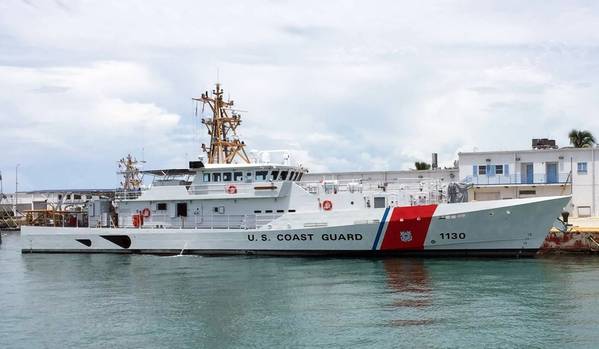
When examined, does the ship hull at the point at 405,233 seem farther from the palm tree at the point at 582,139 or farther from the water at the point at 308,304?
the palm tree at the point at 582,139

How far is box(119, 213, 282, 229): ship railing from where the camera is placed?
97.3ft

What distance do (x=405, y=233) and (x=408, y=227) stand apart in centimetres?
32

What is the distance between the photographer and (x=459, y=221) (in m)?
26.7

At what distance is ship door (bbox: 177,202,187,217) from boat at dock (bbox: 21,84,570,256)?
5 cm

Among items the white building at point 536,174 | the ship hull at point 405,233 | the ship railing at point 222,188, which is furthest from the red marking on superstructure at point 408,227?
the white building at point 536,174

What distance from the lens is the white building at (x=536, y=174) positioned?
3756cm

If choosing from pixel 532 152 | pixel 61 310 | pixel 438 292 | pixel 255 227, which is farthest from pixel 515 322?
pixel 532 152

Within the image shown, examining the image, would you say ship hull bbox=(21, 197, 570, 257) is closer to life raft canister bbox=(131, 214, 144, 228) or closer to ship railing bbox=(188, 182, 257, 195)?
ship railing bbox=(188, 182, 257, 195)

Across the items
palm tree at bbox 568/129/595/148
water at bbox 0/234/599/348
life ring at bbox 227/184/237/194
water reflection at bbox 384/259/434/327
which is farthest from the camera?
palm tree at bbox 568/129/595/148

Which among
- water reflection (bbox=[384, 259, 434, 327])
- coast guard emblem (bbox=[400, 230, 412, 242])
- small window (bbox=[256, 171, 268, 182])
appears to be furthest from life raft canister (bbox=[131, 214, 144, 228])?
coast guard emblem (bbox=[400, 230, 412, 242])

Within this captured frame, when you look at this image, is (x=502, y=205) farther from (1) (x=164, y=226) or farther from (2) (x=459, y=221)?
(1) (x=164, y=226)

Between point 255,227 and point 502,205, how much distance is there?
10599 mm

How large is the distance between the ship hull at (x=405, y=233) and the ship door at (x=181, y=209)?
1.36 metres

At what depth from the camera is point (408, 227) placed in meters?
27.0
